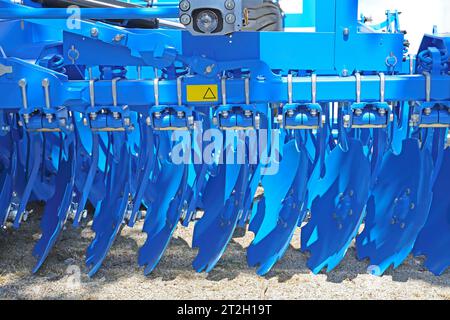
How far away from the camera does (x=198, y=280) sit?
252 centimetres

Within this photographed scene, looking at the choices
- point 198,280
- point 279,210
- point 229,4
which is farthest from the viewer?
point 279,210

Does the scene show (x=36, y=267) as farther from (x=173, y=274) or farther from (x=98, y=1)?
(x=98, y=1)

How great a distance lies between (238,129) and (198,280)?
68 cm

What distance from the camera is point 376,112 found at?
2.34 meters

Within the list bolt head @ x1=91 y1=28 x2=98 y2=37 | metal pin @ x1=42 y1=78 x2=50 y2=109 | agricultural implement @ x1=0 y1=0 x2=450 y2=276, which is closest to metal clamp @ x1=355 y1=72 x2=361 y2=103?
agricultural implement @ x1=0 y1=0 x2=450 y2=276

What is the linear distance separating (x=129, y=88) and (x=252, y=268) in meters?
0.96

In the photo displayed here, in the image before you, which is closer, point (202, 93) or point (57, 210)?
point (202, 93)

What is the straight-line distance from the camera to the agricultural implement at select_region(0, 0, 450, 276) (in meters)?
2.33

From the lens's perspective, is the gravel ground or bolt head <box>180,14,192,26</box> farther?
the gravel ground

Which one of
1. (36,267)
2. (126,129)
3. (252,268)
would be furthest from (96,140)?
(252,268)

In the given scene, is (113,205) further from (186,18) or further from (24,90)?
(186,18)

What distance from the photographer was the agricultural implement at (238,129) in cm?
233

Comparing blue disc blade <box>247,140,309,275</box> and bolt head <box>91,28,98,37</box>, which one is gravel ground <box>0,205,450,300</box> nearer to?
blue disc blade <box>247,140,309,275</box>

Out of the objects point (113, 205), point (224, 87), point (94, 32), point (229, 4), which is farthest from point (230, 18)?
point (113, 205)
